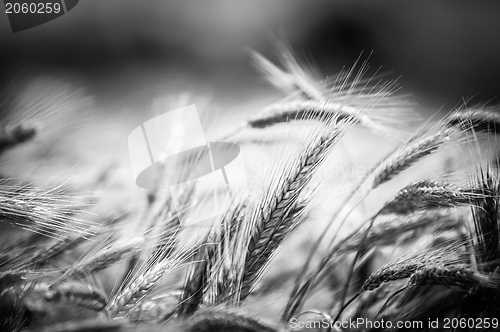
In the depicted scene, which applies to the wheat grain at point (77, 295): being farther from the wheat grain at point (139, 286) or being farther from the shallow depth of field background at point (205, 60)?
the shallow depth of field background at point (205, 60)

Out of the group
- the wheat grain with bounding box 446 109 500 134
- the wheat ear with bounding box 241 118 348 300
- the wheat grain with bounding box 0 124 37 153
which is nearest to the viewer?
the wheat ear with bounding box 241 118 348 300

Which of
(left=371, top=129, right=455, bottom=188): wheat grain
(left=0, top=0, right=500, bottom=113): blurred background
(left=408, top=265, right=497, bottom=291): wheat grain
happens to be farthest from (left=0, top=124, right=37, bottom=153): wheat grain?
(left=408, top=265, right=497, bottom=291): wheat grain

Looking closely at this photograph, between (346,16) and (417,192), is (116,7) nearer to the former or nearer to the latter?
(346,16)

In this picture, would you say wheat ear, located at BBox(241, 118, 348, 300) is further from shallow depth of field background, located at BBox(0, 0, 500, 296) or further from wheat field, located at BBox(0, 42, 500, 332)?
shallow depth of field background, located at BBox(0, 0, 500, 296)


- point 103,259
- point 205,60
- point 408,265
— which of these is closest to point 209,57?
point 205,60

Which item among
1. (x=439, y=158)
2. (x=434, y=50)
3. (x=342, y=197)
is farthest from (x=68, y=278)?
(x=434, y=50)

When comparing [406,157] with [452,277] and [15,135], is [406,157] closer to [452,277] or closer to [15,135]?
[452,277]

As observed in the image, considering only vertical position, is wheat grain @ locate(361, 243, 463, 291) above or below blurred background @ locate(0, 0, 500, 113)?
below
